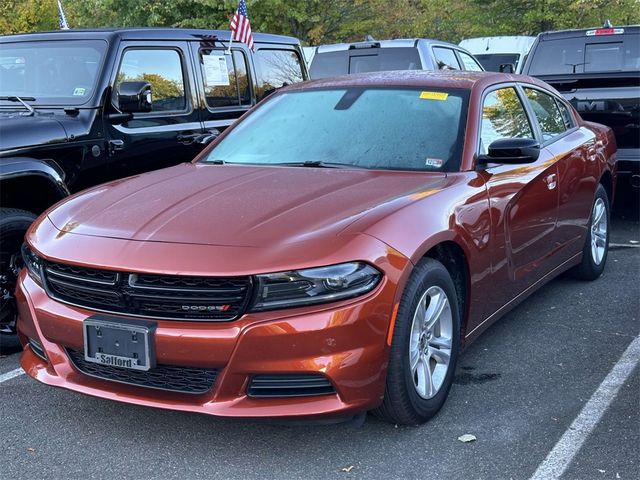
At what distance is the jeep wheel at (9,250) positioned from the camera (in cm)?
459

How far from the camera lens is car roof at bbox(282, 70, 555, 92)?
463 cm

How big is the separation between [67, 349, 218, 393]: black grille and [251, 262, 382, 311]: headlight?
364mm

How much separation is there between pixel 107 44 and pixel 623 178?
501 cm

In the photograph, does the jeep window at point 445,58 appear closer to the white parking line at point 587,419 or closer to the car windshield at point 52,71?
the car windshield at point 52,71

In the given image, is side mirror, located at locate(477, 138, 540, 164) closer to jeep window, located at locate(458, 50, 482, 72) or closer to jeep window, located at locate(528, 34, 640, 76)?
jeep window, located at locate(528, 34, 640, 76)

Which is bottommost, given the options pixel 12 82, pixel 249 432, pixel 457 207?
pixel 249 432

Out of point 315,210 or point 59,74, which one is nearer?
point 315,210

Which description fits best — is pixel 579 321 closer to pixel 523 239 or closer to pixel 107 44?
pixel 523 239

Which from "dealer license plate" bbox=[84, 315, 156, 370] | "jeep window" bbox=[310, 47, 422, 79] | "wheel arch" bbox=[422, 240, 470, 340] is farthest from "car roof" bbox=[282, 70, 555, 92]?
"jeep window" bbox=[310, 47, 422, 79]

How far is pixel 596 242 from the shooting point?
6059mm

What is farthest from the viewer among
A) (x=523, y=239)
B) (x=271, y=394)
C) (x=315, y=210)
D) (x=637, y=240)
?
(x=637, y=240)

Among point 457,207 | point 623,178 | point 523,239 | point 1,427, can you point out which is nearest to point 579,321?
point 523,239

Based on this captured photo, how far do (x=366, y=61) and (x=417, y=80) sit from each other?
6.29 metres

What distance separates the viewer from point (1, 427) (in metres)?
3.71
